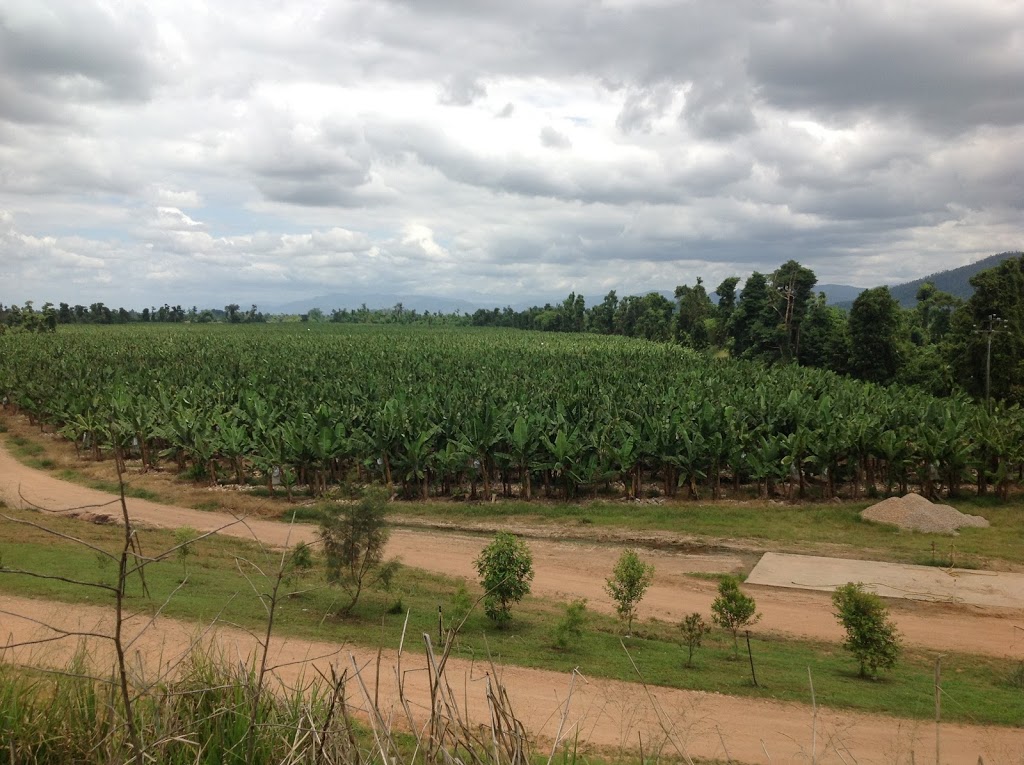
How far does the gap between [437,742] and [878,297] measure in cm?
4823

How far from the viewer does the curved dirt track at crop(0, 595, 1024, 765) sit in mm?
8680

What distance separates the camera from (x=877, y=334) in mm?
46062

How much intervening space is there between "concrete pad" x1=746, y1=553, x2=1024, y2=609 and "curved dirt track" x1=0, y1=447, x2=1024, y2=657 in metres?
0.45

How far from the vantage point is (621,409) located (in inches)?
1080

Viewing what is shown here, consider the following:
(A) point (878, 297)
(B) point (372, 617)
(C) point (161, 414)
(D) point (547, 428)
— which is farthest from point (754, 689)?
(A) point (878, 297)

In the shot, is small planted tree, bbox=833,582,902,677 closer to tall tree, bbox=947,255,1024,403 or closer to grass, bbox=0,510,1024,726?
grass, bbox=0,510,1024,726

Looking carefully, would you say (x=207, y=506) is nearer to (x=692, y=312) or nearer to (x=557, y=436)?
(x=557, y=436)

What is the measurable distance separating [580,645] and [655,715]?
3247mm

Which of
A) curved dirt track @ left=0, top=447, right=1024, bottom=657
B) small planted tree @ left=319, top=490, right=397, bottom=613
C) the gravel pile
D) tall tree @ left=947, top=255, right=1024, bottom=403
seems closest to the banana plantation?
the gravel pile

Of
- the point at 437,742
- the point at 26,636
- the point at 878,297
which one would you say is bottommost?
the point at 26,636

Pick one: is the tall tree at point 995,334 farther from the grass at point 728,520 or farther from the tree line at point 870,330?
the grass at point 728,520

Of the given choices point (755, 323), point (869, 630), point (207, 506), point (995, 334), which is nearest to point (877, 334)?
point (755, 323)

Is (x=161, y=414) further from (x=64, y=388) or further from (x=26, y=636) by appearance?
(x=26, y=636)

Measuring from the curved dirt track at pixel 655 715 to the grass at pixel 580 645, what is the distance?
0.43 metres
